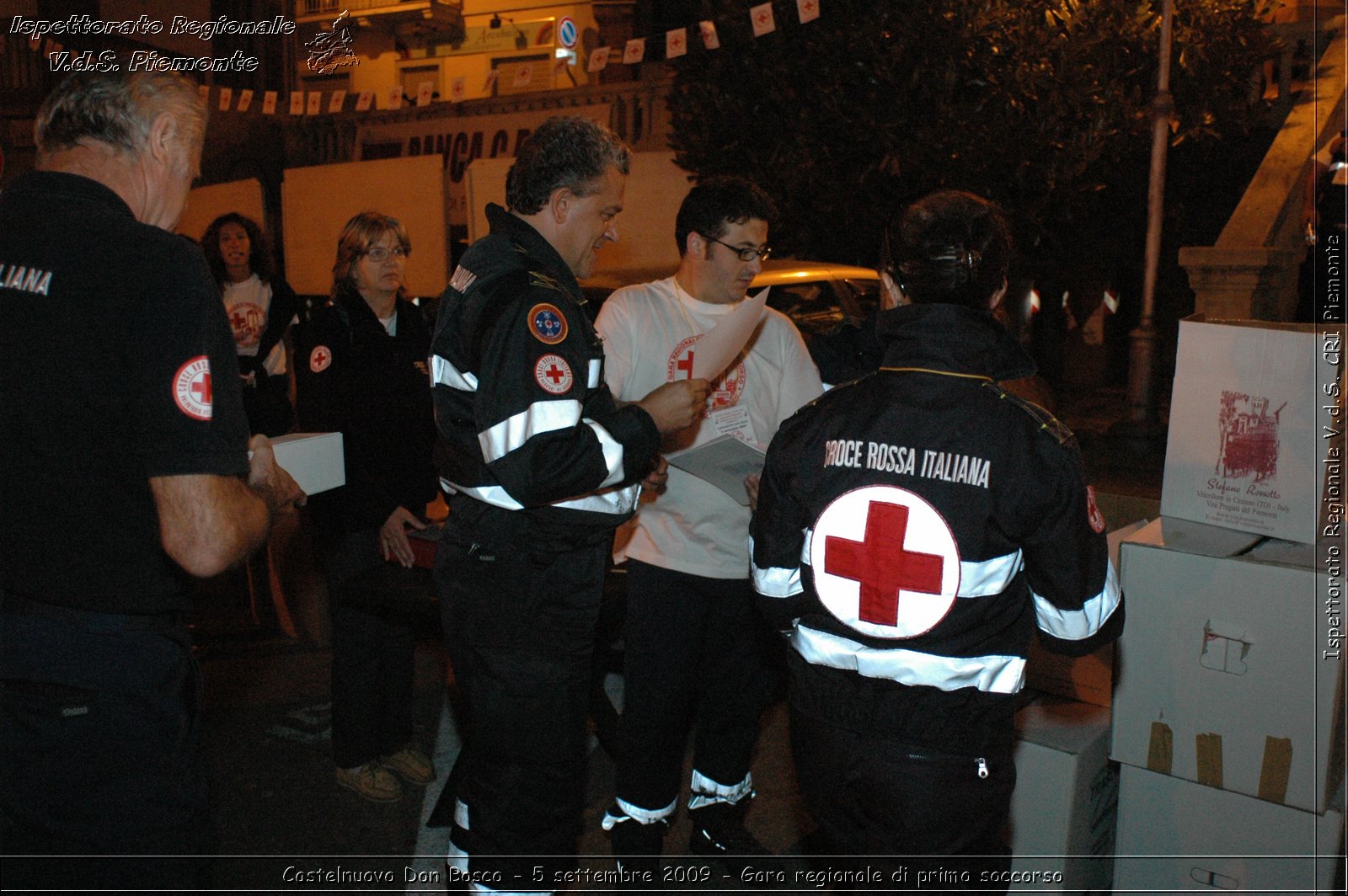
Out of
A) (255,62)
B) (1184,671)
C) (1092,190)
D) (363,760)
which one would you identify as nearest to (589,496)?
(1184,671)

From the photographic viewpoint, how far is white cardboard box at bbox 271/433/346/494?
214cm

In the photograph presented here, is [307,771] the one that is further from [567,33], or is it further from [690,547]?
[567,33]

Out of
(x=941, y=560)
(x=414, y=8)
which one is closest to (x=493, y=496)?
(x=941, y=560)

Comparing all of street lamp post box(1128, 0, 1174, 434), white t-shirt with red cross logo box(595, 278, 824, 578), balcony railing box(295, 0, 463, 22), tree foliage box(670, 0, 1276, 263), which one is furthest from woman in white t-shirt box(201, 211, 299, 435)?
balcony railing box(295, 0, 463, 22)

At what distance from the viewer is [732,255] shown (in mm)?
3078

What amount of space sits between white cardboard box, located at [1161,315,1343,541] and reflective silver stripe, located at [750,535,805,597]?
4.19 ft

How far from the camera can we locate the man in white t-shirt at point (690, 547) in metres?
3.03

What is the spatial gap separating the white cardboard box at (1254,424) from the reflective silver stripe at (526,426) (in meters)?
1.65

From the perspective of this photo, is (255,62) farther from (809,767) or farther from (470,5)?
(470,5)

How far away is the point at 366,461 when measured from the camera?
3.66 m

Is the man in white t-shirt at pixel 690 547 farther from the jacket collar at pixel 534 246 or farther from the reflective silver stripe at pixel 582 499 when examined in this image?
the jacket collar at pixel 534 246

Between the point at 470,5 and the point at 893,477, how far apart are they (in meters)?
22.1

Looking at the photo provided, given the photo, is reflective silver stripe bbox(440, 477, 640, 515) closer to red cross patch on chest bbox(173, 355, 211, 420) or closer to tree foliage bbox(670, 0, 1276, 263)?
red cross patch on chest bbox(173, 355, 211, 420)

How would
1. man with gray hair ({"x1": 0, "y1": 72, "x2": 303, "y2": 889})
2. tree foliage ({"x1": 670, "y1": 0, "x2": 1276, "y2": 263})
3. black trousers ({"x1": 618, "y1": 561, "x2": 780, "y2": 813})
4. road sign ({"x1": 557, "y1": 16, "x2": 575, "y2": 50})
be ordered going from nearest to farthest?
man with gray hair ({"x1": 0, "y1": 72, "x2": 303, "y2": 889}), black trousers ({"x1": 618, "y1": 561, "x2": 780, "y2": 813}), tree foliage ({"x1": 670, "y1": 0, "x2": 1276, "y2": 263}), road sign ({"x1": 557, "y1": 16, "x2": 575, "y2": 50})
